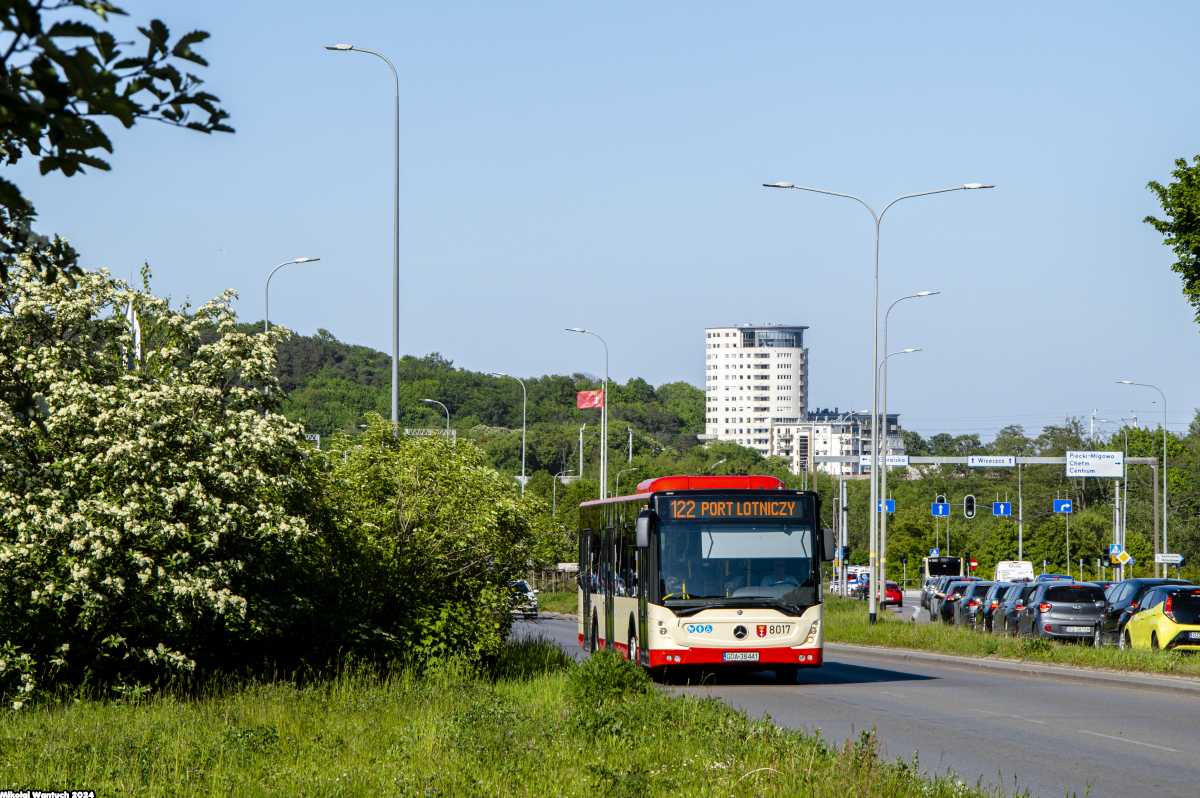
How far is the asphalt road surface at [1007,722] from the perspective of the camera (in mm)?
10336

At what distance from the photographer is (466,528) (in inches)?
639

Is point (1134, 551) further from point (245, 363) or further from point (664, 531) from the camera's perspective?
point (245, 363)

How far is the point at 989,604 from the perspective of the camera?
35.8 meters

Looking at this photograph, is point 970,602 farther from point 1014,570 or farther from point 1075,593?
point 1014,570

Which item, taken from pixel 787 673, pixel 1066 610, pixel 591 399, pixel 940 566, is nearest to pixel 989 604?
pixel 1066 610

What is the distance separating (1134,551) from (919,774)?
79.8 m

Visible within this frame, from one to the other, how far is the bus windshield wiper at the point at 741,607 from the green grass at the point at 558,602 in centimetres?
3415

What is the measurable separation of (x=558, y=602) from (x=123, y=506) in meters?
46.3

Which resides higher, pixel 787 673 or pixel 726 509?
pixel 726 509

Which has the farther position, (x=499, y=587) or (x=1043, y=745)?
(x=499, y=587)

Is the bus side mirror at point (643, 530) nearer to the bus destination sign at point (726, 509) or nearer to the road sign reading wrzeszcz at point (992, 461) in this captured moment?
the bus destination sign at point (726, 509)

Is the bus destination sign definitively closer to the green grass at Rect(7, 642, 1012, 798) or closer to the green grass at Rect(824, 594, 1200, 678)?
the green grass at Rect(7, 642, 1012, 798)

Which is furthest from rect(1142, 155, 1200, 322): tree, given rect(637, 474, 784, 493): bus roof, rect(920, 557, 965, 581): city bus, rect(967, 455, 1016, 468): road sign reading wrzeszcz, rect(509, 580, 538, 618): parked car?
rect(920, 557, 965, 581): city bus

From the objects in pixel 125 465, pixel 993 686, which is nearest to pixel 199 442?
pixel 125 465
